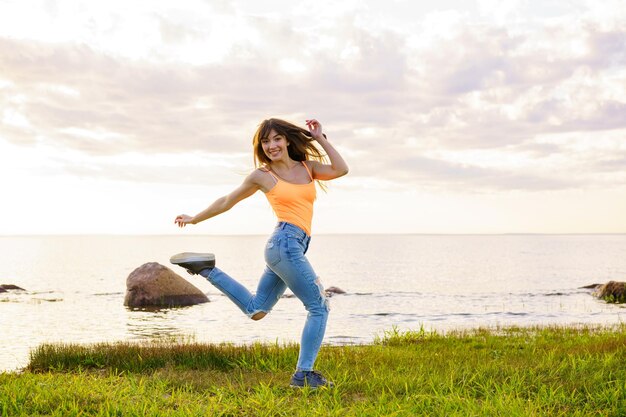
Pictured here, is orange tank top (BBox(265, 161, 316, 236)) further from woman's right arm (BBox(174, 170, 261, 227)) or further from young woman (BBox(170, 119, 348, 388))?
woman's right arm (BBox(174, 170, 261, 227))

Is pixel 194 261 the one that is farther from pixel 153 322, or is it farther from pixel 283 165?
pixel 153 322

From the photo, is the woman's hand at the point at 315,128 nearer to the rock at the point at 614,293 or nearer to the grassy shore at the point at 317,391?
the grassy shore at the point at 317,391

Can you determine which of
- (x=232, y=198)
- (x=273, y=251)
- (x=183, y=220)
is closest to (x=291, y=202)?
(x=273, y=251)

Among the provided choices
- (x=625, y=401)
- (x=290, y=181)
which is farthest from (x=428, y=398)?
(x=290, y=181)

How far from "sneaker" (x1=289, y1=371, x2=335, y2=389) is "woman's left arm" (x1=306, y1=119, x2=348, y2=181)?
2.29 metres

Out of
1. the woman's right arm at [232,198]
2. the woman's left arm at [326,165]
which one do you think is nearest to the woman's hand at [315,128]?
the woman's left arm at [326,165]

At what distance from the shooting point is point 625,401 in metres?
7.10

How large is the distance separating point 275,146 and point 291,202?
72 cm

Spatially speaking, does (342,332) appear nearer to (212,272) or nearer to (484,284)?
(212,272)

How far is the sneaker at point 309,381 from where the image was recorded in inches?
299

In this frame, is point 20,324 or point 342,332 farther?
point 20,324

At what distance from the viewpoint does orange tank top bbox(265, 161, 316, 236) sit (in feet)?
24.0

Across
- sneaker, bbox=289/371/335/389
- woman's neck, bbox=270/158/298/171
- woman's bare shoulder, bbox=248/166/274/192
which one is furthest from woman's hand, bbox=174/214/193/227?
sneaker, bbox=289/371/335/389

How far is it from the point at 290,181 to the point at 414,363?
3.68 meters
